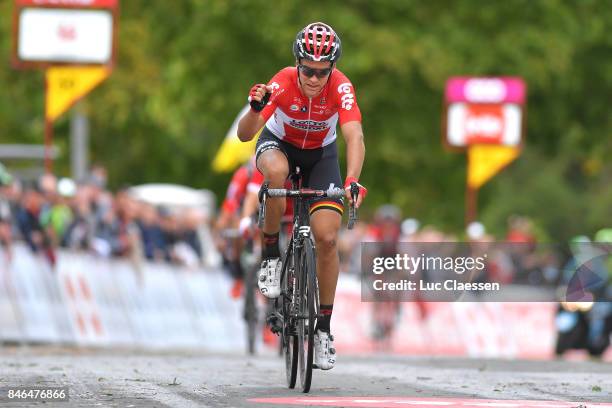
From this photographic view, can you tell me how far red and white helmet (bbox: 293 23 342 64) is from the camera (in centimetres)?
1109

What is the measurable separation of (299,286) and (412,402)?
1278 mm

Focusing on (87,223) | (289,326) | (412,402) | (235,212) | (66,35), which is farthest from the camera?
(66,35)

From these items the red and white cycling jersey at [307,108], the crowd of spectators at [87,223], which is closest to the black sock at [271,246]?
the red and white cycling jersey at [307,108]

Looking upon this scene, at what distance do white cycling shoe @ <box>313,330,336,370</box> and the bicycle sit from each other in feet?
0.25

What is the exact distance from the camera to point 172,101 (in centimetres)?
3469

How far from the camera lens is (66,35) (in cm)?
2425

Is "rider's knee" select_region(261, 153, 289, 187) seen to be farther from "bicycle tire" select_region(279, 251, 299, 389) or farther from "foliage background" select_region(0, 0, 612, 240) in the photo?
"foliage background" select_region(0, 0, 612, 240)

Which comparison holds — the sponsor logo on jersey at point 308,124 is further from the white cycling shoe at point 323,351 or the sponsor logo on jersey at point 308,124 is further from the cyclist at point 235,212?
the cyclist at point 235,212

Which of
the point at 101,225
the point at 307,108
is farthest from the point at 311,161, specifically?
the point at 101,225

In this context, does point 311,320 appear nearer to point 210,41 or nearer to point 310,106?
point 310,106

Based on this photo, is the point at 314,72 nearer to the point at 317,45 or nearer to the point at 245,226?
the point at 317,45

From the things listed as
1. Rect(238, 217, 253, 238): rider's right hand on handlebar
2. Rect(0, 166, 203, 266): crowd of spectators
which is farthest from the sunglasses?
Rect(0, 166, 203, 266): crowd of spectators

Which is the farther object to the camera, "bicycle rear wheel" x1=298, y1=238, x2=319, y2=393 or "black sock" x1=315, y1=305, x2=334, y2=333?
"black sock" x1=315, y1=305, x2=334, y2=333

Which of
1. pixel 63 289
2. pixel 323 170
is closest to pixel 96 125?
pixel 63 289
